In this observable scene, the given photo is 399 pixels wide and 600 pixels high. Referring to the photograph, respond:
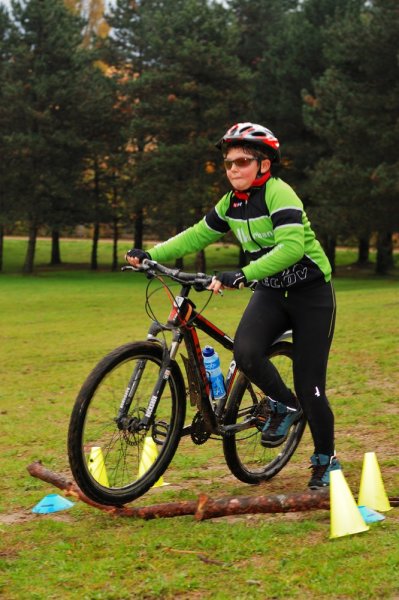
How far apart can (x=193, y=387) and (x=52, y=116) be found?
4945 centimetres

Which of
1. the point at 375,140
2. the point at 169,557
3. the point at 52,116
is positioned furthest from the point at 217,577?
the point at 52,116

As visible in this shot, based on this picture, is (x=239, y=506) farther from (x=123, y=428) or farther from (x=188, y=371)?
(x=188, y=371)

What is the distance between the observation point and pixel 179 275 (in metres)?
5.18

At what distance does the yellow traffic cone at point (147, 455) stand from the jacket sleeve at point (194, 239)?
1190 millimetres

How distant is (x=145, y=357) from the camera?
5199 millimetres

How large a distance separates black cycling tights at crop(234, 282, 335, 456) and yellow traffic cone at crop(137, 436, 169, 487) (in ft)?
2.40

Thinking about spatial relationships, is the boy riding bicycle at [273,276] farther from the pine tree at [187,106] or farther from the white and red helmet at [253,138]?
the pine tree at [187,106]

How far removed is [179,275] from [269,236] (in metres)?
0.60

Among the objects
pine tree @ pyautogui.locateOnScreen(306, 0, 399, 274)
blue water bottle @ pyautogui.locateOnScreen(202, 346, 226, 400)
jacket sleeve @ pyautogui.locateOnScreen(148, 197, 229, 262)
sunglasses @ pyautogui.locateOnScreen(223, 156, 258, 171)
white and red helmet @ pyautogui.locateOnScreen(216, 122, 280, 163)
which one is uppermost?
pine tree @ pyautogui.locateOnScreen(306, 0, 399, 274)

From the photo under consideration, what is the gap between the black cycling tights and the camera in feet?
17.7

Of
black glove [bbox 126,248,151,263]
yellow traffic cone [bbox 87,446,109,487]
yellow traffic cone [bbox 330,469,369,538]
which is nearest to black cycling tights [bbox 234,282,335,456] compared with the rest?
black glove [bbox 126,248,151,263]

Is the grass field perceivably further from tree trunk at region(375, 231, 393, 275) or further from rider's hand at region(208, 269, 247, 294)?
tree trunk at region(375, 231, 393, 275)

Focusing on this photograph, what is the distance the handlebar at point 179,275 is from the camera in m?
5.14

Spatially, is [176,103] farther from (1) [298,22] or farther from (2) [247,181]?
(2) [247,181]
